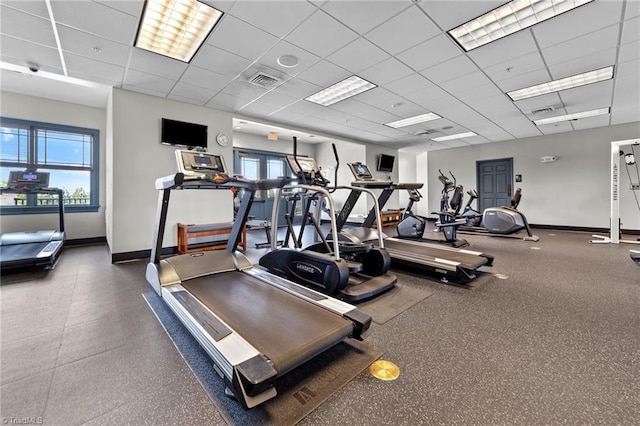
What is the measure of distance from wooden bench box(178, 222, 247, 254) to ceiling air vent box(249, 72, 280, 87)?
250 centimetres

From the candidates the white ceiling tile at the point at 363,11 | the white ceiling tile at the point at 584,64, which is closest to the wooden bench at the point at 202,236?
the white ceiling tile at the point at 363,11

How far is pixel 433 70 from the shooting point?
3844mm

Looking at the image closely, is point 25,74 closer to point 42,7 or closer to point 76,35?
point 76,35

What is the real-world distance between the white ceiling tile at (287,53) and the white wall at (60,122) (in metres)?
4.58

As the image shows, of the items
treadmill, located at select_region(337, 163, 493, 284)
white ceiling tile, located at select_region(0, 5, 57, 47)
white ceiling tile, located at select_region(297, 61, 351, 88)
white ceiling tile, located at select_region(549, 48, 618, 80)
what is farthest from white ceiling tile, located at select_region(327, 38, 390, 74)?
white ceiling tile, located at select_region(0, 5, 57, 47)

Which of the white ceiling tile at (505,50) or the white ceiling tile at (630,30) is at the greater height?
the white ceiling tile at (505,50)

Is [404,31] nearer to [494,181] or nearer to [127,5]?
[127,5]

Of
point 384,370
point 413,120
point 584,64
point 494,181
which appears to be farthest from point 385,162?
point 384,370

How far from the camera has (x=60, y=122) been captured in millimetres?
5316

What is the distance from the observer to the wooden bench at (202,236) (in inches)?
182

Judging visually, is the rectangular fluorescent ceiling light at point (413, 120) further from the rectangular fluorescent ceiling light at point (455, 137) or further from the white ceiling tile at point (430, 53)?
the white ceiling tile at point (430, 53)

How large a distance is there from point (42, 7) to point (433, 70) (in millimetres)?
4485

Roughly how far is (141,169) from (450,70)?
17.0ft

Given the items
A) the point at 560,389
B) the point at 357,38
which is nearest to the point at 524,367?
the point at 560,389
